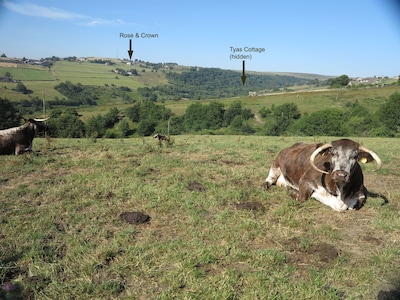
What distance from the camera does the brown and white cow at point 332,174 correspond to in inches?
253

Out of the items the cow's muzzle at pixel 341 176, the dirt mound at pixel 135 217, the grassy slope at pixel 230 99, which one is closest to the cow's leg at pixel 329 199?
the cow's muzzle at pixel 341 176

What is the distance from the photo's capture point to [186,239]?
5.45m

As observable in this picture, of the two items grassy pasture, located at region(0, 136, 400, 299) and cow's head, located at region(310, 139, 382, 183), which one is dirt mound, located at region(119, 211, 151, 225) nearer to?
grassy pasture, located at region(0, 136, 400, 299)

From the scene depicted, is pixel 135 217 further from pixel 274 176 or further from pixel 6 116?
pixel 6 116

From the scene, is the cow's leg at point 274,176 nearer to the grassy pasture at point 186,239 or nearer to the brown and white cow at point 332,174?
the brown and white cow at point 332,174

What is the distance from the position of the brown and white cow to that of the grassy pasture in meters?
0.28

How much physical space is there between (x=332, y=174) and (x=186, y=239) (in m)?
3.28

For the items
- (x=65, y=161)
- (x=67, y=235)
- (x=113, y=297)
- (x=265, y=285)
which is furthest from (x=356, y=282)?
(x=65, y=161)

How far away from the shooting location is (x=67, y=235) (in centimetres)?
556

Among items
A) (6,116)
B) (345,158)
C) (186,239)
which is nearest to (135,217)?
(186,239)

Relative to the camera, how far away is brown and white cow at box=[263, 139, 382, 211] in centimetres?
643

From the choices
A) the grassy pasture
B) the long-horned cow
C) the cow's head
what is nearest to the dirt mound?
the grassy pasture

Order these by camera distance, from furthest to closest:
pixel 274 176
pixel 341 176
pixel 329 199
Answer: pixel 274 176 < pixel 329 199 < pixel 341 176

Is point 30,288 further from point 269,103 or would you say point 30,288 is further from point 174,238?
point 269,103
